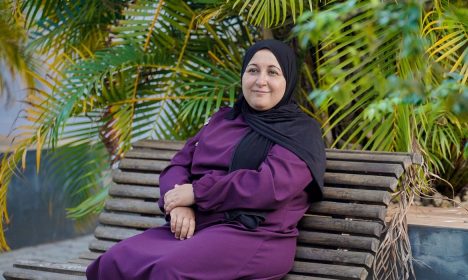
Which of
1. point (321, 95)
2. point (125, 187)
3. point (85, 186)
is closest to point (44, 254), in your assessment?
point (85, 186)

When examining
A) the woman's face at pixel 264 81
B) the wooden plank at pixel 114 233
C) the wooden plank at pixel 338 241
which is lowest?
the wooden plank at pixel 114 233

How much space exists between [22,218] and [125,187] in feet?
9.50

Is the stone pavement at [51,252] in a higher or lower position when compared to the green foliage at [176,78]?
lower

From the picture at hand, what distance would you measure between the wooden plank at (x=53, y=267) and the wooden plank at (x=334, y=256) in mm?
1038

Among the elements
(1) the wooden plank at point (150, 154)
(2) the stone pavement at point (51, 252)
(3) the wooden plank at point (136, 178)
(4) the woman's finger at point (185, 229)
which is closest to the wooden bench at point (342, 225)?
(3) the wooden plank at point (136, 178)

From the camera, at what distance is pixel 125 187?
4.61m

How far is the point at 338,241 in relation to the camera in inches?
149

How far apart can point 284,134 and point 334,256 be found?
1.95 feet

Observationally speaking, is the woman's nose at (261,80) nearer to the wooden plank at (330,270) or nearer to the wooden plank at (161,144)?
Answer: the wooden plank at (330,270)

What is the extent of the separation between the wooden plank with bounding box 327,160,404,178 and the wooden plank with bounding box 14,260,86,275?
4.22 ft

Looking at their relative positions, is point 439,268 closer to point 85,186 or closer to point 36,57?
point 85,186

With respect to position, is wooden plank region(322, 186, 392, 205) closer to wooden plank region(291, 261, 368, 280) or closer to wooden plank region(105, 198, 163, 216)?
wooden plank region(291, 261, 368, 280)

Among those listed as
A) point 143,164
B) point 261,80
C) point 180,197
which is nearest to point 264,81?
point 261,80

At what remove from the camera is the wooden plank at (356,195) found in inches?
150
